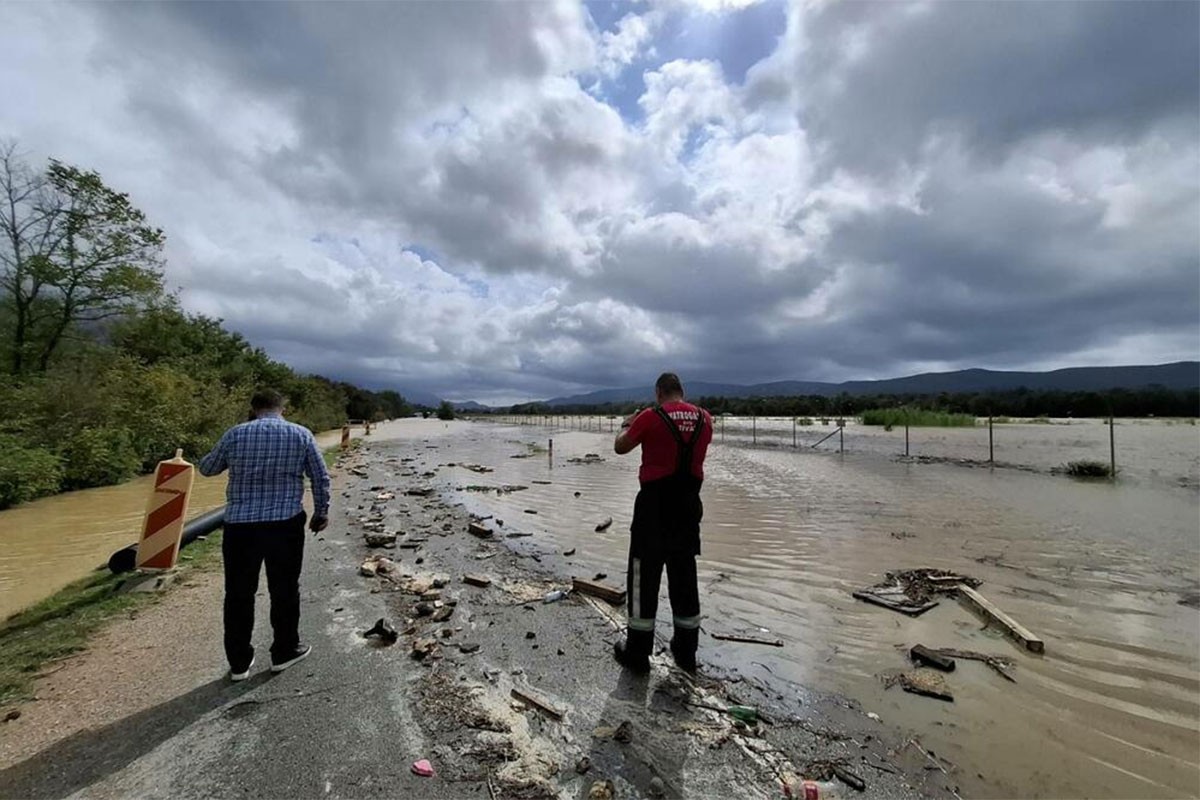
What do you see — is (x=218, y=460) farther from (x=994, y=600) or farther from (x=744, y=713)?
(x=994, y=600)

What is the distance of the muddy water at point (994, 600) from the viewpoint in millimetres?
3719

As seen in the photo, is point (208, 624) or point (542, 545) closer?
point (208, 624)

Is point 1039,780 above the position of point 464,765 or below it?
below

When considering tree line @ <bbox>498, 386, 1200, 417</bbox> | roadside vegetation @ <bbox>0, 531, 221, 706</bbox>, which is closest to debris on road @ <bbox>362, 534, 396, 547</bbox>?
roadside vegetation @ <bbox>0, 531, 221, 706</bbox>

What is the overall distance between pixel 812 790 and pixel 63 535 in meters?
12.7

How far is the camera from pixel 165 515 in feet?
20.1

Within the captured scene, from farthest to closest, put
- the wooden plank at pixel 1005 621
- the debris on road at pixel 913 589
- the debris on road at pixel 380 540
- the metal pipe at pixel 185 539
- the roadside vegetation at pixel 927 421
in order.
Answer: the roadside vegetation at pixel 927 421 → the debris on road at pixel 380 540 → the debris on road at pixel 913 589 → the metal pipe at pixel 185 539 → the wooden plank at pixel 1005 621

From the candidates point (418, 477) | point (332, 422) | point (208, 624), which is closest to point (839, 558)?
point (208, 624)

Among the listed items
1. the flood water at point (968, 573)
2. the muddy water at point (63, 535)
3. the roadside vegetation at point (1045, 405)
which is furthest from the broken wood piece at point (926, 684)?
the roadside vegetation at point (1045, 405)

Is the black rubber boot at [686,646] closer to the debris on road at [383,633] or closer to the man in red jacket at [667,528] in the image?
the man in red jacket at [667,528]

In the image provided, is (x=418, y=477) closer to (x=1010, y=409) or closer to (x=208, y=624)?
(x=208, y=624)

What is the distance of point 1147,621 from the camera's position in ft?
20.2

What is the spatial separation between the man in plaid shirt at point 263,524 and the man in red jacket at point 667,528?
257 cm

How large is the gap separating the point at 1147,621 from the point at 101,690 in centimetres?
1044
